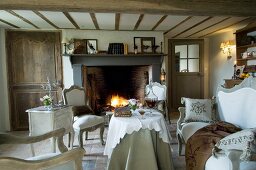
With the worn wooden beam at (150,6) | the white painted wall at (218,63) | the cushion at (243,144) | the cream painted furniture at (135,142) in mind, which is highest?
the worn wooden beam at (150,6)

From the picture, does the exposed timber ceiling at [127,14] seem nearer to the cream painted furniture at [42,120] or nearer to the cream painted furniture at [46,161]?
the cream painted furniture at [42,120]

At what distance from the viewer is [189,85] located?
6.14 meters

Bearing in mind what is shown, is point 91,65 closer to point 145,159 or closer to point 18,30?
point 18,30

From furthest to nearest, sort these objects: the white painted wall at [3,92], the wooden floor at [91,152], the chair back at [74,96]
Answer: the white painted wall at [3,92]
the chair back at [74,96]
the wooden floor at [91,152]

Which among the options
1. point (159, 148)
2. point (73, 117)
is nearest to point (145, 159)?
point (159, 148)

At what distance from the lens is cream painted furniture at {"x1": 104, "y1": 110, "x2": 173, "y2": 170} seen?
6.97 feet

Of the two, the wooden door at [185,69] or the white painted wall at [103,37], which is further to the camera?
the wooden door at [185,69]

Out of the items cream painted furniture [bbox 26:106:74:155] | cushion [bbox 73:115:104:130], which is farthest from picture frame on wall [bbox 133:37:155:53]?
cream painted furniture [bbox 26:106:74:155]

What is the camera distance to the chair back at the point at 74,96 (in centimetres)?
350

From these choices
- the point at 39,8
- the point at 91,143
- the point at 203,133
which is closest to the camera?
the point at 203,133

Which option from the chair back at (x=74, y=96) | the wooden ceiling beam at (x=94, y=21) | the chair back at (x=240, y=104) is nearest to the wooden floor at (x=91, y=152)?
the chair back at (x=74, y=96)

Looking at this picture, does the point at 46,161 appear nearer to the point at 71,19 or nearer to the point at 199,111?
the point at 199,111

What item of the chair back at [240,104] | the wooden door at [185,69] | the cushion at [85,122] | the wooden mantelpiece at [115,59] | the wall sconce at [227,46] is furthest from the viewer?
the wooden door at [185,69]

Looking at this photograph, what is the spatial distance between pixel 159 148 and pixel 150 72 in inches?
113
